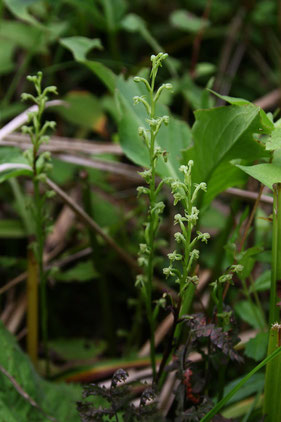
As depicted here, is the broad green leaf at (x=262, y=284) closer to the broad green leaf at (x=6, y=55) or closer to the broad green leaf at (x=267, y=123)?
the broad green leaf at (x=267, y=123)

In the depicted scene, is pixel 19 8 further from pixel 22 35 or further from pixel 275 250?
pixel 275 250

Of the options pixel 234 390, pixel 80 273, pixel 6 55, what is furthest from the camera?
pixel 6 55

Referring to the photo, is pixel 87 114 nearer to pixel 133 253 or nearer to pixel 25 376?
pixel 133 253

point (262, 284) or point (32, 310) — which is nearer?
point (262, 284)

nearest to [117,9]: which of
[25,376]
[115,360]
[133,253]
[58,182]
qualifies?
[58,182]

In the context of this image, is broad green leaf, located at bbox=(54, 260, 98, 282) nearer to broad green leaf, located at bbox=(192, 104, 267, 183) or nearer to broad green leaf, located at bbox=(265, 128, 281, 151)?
broad green leaf, located at bbox=(192, 104, 267, 183)

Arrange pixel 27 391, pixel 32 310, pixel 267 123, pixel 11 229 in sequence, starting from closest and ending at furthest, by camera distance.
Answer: pixel 267 123, pixel 27 391, pixel 32 310, pixel 11 229

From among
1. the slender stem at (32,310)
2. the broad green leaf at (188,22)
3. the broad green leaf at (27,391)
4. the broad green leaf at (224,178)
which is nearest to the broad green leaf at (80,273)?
the slender stem at (32,310)

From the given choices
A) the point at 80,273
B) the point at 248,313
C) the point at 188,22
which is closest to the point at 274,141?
the point at 248,313
